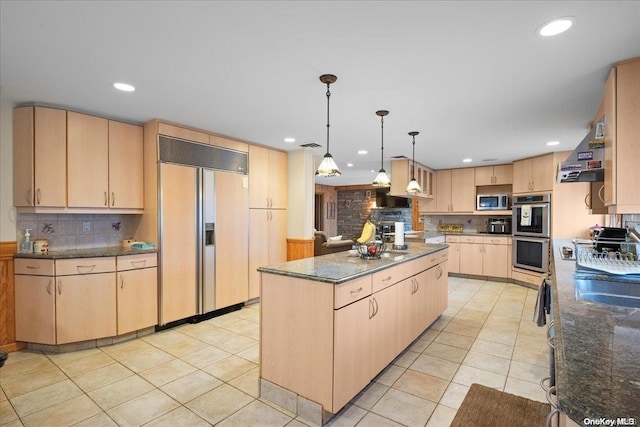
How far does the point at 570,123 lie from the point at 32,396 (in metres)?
5.54

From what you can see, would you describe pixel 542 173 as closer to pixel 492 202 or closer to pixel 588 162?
pixel 492 202

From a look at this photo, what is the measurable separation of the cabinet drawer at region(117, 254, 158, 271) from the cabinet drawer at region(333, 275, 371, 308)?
2.41 metres

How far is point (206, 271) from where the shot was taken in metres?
3.86

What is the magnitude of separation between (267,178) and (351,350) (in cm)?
315

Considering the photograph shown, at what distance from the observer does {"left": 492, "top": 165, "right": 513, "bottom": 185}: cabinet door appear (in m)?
6.17

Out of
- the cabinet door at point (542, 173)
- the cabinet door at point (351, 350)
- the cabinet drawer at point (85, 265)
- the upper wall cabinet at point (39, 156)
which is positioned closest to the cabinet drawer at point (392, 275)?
the cabinet door at point (351, 350)

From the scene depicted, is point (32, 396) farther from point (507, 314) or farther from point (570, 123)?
point (570, 123)

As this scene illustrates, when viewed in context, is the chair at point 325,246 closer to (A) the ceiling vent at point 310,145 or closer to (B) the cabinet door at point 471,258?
(A) the ceiling vent at point 310,145

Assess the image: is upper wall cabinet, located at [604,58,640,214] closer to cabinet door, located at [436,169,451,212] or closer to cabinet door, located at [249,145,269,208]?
cabinet door, located at [249,145,269,208]

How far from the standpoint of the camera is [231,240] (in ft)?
13.6

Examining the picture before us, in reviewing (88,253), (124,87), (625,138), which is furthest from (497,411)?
(88,253)

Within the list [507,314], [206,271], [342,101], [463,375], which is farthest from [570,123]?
[206,271]

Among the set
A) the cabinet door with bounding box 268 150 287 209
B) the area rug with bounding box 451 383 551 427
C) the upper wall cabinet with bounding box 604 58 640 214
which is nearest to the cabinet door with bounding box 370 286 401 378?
the area rug with bounding box 451 383 551 427

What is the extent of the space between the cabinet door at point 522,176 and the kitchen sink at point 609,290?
4.27 meters
